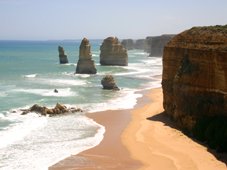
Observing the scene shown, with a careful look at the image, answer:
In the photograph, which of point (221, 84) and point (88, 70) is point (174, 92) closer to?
point (221, 84)

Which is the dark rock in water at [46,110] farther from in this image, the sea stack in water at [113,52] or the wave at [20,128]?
the sea stack in water at [113,52]

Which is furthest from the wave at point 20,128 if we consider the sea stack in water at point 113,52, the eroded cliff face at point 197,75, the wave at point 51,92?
the sea stack in water at point 113,52

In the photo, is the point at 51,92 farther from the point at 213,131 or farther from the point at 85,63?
the point at 213,131

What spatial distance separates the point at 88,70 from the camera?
8044 cm

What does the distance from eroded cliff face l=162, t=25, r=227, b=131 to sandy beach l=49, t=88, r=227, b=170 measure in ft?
6.28

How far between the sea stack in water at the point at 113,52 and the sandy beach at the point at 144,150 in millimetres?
60768

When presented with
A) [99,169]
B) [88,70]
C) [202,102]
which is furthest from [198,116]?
[88,70]

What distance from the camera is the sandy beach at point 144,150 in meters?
24.9

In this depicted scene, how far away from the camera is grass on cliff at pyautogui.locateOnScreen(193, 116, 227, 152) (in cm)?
2674

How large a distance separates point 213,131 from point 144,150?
5004mm

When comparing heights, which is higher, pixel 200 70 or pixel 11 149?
pixel 200 70

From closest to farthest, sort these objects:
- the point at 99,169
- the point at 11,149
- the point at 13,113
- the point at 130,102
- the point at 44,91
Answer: the point at 99,169 < the point at 11,149 < the point at 13,113 < the point at 130,102 < the point at 44,91

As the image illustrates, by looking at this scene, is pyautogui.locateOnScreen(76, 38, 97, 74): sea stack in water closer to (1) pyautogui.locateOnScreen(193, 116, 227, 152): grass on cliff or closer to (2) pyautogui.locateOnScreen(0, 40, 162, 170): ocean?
(2) pyautogui.locateOnScreen(0, 40, 162, 170): ocean

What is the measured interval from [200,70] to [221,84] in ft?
9.16
